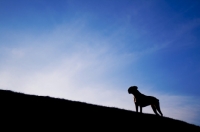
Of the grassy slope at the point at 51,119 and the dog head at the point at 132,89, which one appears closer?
the grassy slope at the point at 51,119

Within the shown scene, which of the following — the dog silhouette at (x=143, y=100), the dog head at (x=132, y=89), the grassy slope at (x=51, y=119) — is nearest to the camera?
the grassy slope at (x=51, y=119)

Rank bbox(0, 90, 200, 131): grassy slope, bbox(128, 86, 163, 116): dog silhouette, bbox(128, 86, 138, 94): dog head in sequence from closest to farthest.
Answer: bbox(0, 90, 200, 131): grassy slope < bbox(128, 86, 163, 116): dog silhouette < bbox(128, 86, 138, 94): dog head

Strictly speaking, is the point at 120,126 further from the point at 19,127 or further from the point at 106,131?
the point at 19,127

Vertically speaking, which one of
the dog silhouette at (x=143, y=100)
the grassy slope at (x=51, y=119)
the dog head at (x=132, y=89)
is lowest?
the grassy slope at (x=51, y=119)

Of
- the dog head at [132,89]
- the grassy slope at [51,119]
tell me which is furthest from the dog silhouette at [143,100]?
the grassy slope at [51,119]

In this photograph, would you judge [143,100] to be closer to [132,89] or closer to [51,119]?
[132,89]

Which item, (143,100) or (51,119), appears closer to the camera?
(51,119)

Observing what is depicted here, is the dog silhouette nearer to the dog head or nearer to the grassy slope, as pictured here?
the dog head

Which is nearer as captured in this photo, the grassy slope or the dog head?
the grassy slope

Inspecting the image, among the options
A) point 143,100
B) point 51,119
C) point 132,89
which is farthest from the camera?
point 132,89

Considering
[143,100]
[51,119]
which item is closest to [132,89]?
[143,100]

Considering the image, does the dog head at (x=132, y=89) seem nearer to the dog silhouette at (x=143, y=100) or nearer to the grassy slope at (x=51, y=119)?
the dog silhouette at (x=143, y=100)

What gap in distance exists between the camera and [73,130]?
7.30 meters

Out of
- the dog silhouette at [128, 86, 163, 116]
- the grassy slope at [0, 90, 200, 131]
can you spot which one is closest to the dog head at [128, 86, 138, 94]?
the dog silhouette at [128, 86, 163, 116]
